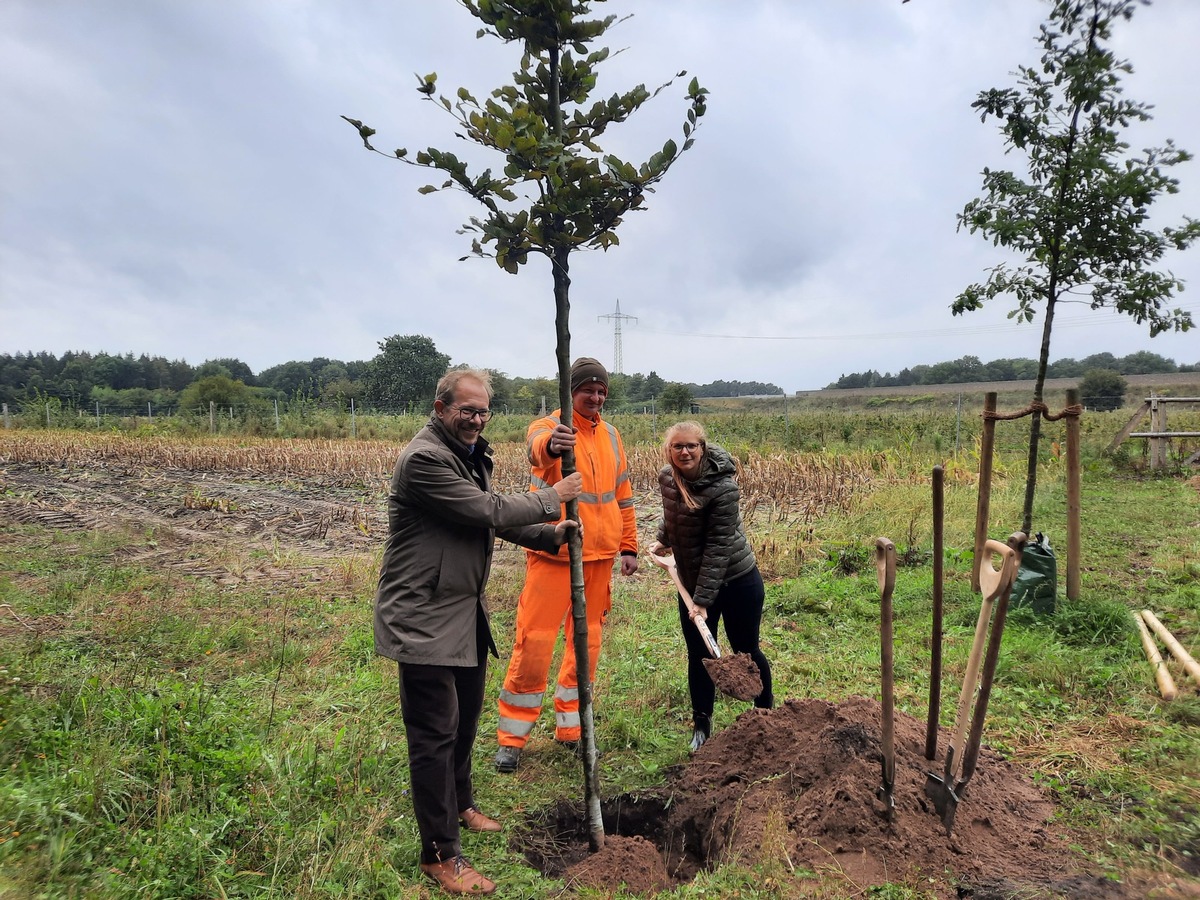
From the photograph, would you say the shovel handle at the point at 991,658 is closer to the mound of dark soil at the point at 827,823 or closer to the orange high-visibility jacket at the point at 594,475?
the mound of dark soil at the point at 827,823

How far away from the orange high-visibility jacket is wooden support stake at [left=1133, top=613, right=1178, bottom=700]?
3.19 m

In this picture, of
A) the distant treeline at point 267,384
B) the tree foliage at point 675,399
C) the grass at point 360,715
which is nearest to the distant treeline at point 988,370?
the distant treeline at point 267,384

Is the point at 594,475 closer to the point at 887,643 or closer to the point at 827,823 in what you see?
the point at 887,643

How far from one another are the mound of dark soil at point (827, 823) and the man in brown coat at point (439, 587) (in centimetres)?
61

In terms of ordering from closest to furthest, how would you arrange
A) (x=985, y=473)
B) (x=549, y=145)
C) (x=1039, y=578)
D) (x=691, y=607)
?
(x=549, y=145) → (x=691, y=607) → (x=985, y=473) → (x=1039, y=578)

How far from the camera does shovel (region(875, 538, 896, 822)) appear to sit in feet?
7.89

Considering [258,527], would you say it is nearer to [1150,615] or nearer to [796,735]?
[796,735]

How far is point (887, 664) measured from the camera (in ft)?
8.29

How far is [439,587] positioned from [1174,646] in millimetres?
4609

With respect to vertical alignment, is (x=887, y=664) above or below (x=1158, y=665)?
above

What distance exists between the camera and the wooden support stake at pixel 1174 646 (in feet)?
12.8

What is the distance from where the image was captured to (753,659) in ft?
12.1

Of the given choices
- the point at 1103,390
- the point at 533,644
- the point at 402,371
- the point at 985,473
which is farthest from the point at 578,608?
the point at 402,371

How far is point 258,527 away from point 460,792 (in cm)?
855
